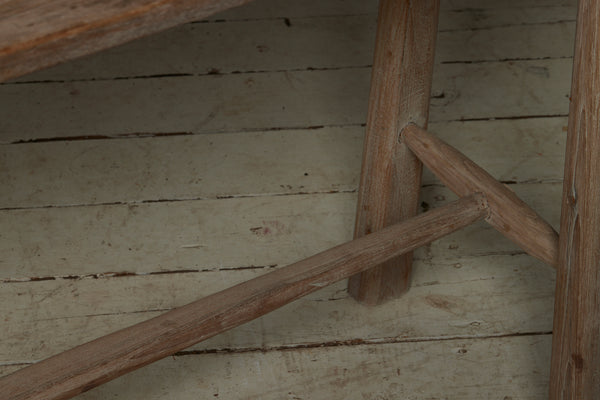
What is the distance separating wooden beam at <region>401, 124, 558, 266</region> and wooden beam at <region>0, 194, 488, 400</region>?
2cm

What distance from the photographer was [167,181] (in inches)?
58.6

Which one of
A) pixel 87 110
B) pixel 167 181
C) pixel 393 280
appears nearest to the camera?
pixel 393 280

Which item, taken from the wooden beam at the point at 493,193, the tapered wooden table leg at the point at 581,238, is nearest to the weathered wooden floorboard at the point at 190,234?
the wooden beam at the point at 493,193

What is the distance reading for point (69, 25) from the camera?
2.01 ft

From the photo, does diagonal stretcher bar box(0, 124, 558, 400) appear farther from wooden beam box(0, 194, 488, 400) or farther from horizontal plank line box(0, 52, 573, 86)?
horizontal plank line box(0, 52, 573, 86)

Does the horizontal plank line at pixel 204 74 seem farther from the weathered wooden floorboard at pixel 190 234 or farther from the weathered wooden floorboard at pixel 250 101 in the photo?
the weathered wooden floorboard at pixel 190 234

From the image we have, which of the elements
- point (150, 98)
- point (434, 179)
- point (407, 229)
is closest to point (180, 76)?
point (150, 98)

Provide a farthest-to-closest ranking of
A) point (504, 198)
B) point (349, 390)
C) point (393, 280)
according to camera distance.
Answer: point (393, 280) → point (349, 390) → point (504, 198)

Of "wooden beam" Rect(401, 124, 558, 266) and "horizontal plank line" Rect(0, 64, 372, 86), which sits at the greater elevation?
"horizontal plank line" Rect(0, 64, 372, 86)

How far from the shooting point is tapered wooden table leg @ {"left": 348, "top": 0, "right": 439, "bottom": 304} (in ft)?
3.56

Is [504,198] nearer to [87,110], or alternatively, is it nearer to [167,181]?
[167,181]

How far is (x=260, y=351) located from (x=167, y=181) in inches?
15.8

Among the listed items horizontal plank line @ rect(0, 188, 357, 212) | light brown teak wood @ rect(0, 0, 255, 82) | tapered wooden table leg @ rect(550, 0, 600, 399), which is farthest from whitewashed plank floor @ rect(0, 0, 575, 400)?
light brown teak wood @ rect(0, 0, 255, 82)

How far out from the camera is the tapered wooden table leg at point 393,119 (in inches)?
42.7
